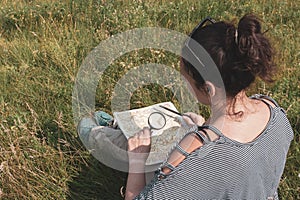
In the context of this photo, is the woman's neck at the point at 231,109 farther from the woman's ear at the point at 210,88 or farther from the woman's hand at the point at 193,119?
the woman's hand at the point at 193,119

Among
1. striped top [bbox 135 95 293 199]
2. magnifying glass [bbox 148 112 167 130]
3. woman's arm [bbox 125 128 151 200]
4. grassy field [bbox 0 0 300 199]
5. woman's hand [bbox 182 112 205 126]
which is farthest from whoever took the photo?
grassy field [bbox 0 0 300 199]

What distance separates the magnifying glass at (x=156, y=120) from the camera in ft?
8.50

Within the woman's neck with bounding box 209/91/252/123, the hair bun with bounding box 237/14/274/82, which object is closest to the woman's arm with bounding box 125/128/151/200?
the woman's neck with bounding box 209/91/252/123

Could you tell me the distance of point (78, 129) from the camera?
297 centimetres

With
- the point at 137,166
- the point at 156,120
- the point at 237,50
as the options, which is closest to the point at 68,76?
the point at 156,120

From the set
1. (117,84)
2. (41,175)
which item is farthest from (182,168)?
(117,84)

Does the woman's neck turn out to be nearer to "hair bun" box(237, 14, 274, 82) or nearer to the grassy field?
"hair bun" box(237, 14, 274, 82)

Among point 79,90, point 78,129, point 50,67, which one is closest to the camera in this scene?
point 78,129

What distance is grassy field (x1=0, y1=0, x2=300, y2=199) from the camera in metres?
2.77

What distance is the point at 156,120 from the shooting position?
8.73 feet

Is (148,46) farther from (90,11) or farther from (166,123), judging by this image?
(166,123)

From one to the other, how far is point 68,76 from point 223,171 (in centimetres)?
200

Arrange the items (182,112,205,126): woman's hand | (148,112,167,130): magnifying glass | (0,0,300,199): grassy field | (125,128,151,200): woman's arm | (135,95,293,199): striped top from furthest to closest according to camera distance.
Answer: (0,0,300,199): grassy field
(148,112,167,130): magnifying glass
(182,112,205,126): woman's hand
(125,128,151,200): woman's arm
(135,95,293,199): striped top

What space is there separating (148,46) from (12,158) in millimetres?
1425
